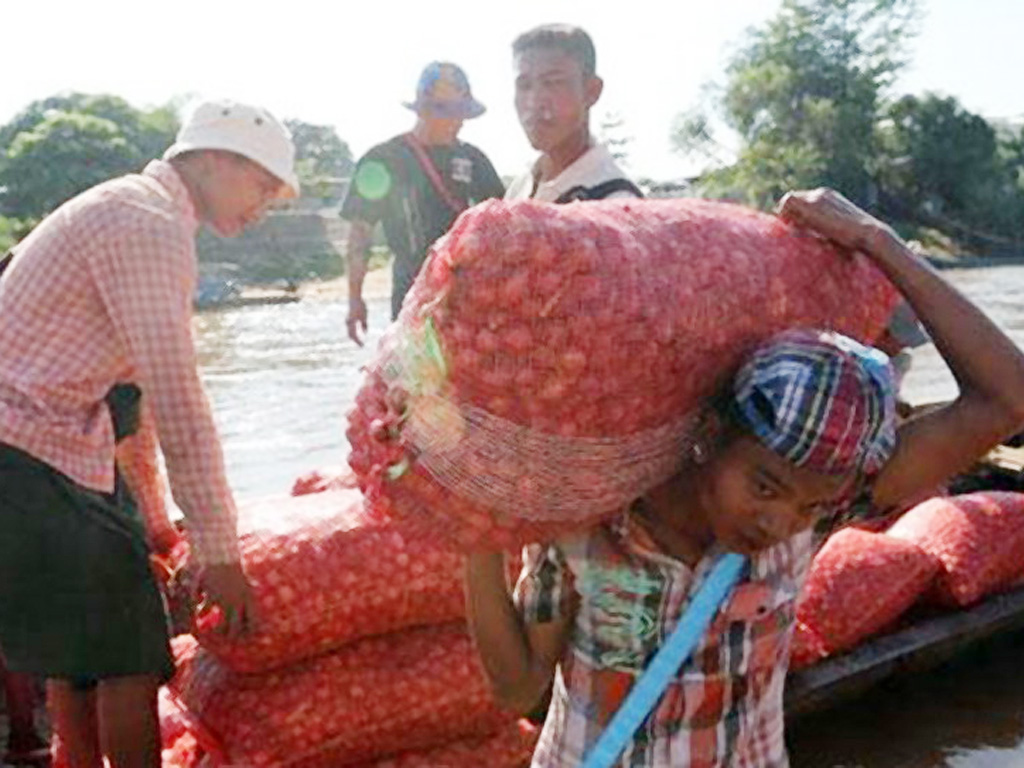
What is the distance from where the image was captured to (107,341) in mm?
2234

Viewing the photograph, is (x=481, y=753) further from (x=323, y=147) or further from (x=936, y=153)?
(x=323, y=147)

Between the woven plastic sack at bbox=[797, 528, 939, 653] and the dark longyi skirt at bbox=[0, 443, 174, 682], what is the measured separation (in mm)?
2102

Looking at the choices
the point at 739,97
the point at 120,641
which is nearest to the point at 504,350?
the point at 120,641

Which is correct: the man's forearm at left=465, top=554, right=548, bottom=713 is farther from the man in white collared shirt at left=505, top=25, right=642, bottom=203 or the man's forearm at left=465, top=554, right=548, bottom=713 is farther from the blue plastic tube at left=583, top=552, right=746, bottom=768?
the man in white collared shirt at left=505, top=25, right=642, bottom=203

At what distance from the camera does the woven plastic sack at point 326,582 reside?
2516 mm

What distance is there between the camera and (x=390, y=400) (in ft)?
3.67

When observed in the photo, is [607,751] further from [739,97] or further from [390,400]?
[739,97]

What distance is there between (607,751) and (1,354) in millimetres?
1547

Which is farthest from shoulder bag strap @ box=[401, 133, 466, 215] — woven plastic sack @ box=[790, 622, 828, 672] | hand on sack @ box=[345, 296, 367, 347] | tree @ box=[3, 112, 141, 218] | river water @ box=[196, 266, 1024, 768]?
tree @ box=[3, 112, 141, 218]

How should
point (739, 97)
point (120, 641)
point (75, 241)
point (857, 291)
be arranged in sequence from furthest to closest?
point (739, 97) → point (120, 641) → point (75, 241) → point (857, 291)

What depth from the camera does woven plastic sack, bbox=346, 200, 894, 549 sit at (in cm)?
107

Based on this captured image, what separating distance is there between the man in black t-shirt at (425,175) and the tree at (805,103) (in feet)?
133

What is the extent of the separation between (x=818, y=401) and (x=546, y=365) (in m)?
0.28

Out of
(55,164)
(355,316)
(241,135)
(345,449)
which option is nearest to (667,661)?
(241,135)
